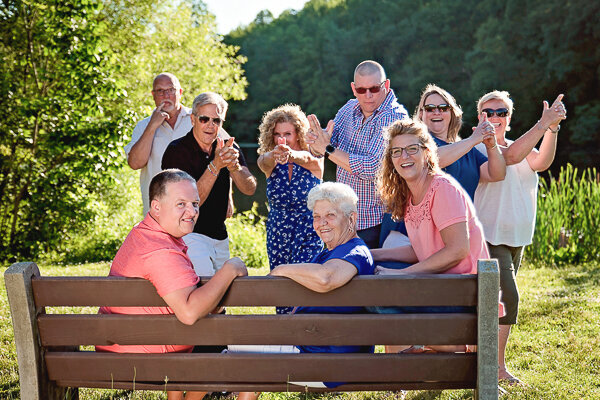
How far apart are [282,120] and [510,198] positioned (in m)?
1.66

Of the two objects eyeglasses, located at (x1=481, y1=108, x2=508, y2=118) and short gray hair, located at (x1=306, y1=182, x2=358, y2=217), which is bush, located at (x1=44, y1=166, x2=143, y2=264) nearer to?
eyeglasses, located at (x1=481, y1=108, x2=508, y2=118)

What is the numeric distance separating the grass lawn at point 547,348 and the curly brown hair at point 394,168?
1354 millimetres

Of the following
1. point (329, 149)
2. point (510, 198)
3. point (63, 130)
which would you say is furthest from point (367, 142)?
point (63, 130)

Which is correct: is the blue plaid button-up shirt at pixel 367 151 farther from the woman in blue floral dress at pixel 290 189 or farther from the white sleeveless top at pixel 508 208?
the white sleeveless top at pixel 508 208

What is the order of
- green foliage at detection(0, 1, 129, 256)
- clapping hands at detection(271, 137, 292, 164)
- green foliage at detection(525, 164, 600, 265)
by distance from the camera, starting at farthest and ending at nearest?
green foliage at detection(0, 1, 129, 256) → green foliage at detection(525, 164, 600, 265) → clapping hands at detection(271, 137, 292, 164)

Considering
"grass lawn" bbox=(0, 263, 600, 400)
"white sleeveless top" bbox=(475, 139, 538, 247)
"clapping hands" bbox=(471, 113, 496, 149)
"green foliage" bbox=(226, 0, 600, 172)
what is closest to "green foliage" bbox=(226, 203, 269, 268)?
"grass lawn" bbox=(0, 263, 600, 400)

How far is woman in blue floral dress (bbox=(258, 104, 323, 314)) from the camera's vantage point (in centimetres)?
489

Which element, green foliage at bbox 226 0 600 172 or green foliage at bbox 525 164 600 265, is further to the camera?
green foliage at bbox 226 0 600 172

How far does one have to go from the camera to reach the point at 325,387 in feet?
9.35

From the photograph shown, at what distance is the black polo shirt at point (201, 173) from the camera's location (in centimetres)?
437

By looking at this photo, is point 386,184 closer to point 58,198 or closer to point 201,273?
point 201,273

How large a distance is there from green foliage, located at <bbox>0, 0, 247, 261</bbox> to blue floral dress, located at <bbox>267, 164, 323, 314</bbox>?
6.16m

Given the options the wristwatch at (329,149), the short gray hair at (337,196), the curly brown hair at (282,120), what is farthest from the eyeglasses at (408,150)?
the curly brown hair at (282,120)

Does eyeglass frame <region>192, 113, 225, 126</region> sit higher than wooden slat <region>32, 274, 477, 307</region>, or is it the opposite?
eyeglass frame <region>192, 113, 225, 126</region>
